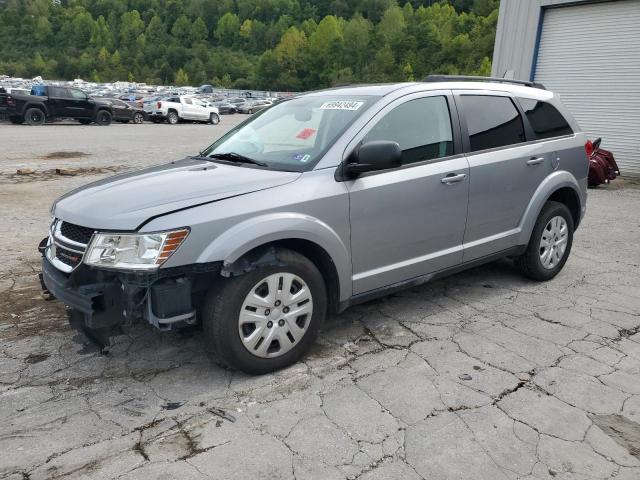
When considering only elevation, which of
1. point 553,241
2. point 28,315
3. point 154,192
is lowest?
point 28,315

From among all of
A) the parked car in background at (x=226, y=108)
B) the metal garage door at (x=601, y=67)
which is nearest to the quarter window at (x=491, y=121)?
the metal garage door at (x=601, y=67)

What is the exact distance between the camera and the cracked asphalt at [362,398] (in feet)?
8.34

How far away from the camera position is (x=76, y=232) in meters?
3.13

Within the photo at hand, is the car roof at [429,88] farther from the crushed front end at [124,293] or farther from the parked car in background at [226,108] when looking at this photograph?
the parked car in background at [226,108]

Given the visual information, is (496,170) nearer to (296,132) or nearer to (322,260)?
(296,132)

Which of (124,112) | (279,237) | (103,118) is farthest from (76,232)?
(124,112)

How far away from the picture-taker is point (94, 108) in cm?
2491

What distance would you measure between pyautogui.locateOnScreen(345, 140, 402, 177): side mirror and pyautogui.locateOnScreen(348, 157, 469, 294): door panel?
0.13 meters

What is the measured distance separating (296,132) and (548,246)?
103 inches

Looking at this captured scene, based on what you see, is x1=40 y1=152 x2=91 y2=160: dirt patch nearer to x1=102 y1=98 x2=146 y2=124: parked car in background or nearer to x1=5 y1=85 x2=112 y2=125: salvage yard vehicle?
x1=5 y1=85 x2=112 y2=125: salvage yard vehicle

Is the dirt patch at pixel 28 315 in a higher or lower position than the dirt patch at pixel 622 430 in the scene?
lower

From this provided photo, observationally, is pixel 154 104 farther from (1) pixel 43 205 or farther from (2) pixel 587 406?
(2) pixel 587 406

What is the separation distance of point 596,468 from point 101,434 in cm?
236

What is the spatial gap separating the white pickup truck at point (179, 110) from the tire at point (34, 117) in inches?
325
